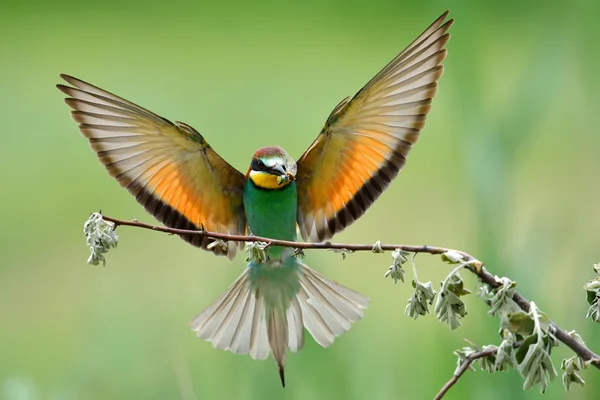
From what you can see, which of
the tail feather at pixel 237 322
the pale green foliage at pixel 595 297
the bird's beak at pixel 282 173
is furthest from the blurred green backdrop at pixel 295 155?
the pale green foliage at pixel 595 297

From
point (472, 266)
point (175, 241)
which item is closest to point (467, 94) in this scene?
point (472, 266)

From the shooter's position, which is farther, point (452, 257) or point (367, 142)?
point (367, 142)

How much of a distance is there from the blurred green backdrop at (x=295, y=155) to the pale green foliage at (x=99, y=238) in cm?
48

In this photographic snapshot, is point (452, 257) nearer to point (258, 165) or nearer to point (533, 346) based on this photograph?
point (533, 346)

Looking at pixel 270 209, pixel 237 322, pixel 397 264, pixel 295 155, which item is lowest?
pixel 295 155

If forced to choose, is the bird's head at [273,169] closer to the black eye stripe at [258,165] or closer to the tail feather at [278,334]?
the black eye stripe at [258,165]

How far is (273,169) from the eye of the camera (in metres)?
1.23

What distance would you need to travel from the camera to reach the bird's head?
1.22 m

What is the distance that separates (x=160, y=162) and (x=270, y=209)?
0.15 meters

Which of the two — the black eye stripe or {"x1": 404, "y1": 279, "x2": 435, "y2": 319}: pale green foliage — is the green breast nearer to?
the black eye stripe

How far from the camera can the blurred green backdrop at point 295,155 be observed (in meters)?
1.26

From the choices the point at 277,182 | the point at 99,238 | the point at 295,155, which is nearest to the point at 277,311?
the point at 277,182

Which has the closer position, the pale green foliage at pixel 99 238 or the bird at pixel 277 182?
the pale green foliage at pixel 99 238

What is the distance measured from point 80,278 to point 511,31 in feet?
8.63
